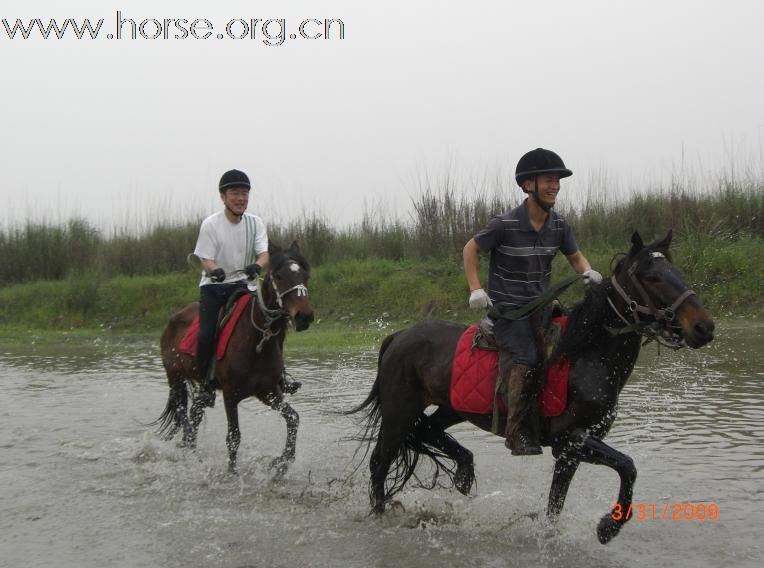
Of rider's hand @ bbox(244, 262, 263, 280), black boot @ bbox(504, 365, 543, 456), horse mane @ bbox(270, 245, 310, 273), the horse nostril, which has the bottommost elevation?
black boot @ bbox(504, 365, 543, 456)

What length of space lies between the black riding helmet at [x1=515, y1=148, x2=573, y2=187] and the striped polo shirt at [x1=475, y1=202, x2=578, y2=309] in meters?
0.24

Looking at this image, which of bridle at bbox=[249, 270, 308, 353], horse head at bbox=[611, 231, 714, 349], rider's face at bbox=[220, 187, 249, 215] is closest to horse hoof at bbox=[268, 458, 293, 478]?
bridle at bbox=[249, 270, 308, 353]

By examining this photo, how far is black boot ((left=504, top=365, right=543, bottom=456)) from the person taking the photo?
18.1ft

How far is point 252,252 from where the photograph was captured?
27.9 feet

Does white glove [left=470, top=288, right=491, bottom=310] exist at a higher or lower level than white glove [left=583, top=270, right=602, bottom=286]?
lower

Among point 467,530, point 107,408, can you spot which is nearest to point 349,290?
point 107,408

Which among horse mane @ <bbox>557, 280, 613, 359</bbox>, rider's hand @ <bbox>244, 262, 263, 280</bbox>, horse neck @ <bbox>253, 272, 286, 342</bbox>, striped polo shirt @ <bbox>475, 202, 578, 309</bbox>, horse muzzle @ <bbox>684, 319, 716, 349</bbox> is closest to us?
horse muzzle @ <bbox>684, 319, 716, 349</bbox>

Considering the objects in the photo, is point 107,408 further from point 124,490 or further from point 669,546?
point 669,546

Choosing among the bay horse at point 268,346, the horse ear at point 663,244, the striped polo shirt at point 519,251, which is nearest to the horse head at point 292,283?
the bay horse at point 268,346

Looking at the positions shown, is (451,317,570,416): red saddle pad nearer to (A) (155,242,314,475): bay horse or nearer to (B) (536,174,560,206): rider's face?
(B) (536,174,560,206): rider's face

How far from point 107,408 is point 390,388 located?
5.73 meters

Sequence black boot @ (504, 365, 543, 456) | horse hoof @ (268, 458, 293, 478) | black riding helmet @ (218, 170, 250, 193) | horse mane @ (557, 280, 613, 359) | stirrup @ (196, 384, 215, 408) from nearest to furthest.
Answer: horse mane @ (557, 280, 613, 359) → black boot @ (504, 365, 543, 456) → horse hoof @ (268, 458, 293, 478) → black riding helmet @ (218, 170, 250, 193) → stirrup @ (196, 384, 215, 408)

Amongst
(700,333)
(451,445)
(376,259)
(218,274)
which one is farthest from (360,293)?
(700,333)
